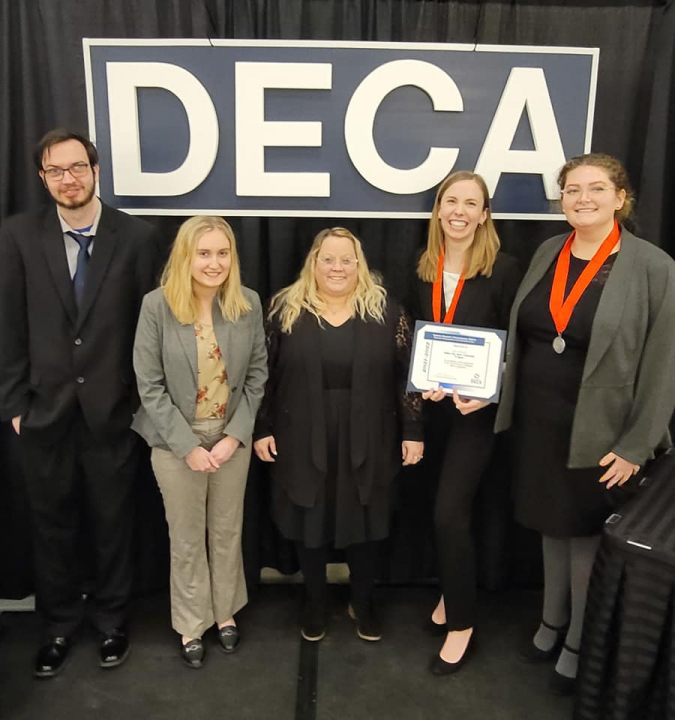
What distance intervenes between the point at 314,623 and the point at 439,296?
133 cm

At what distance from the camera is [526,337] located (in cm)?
204

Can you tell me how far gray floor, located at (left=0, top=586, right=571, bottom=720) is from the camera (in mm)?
2125

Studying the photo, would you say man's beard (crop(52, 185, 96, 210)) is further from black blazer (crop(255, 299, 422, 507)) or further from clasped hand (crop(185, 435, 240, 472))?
clasped hand (crop(185, 435, 240, 472))

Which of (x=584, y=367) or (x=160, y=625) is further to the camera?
(x=160, y=625)

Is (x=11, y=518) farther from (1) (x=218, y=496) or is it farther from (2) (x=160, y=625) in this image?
(1) (x=218, y=496)

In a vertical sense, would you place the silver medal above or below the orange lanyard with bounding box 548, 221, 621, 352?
below

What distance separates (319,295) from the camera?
6.96 feet

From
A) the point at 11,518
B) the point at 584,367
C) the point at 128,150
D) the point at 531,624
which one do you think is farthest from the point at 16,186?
the point at 531,624

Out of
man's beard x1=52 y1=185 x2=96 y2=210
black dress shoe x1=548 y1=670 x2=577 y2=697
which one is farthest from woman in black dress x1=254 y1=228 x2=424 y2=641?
black dress shoe x1=548 y1=670 x2=577 y2=697

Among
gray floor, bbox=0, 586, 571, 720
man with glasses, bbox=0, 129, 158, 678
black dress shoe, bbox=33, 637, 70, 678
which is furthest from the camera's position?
black dress shoe, bbox=33, 637, 70, 678

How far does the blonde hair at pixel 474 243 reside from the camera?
210 centimetres

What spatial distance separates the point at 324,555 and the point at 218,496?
454mm

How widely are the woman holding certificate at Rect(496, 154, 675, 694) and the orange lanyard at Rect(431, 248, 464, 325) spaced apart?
20 cm

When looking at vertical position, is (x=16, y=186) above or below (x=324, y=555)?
above
